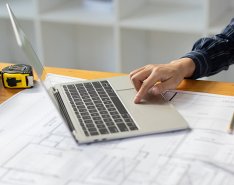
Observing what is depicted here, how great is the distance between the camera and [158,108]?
1.04 metres

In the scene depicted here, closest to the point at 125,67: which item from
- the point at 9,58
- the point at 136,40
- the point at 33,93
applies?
the point at 136,40

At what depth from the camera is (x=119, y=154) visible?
881 mm

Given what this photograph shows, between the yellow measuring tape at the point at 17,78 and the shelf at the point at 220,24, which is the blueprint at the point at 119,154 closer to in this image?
the yellow measuring tape at the point at 17,78

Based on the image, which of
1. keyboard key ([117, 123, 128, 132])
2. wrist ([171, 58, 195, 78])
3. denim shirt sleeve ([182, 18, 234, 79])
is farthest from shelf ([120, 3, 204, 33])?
keyboard key ([117, 123, 128, 132])

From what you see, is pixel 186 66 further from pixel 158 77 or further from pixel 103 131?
pixel 103 131

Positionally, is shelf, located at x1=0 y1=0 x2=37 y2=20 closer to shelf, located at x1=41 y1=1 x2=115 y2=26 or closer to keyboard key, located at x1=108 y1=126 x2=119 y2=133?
shelf, located at x1=41 y1=1 x2=115 y2=26

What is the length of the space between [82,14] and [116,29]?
0.20 meters

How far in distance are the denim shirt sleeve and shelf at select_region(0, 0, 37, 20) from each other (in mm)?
1277

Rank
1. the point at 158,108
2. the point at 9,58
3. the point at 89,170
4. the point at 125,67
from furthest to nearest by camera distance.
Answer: the point at 9,58, the point at 125,67, the point at 158,108, the point at 89,170

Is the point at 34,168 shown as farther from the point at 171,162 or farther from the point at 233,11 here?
the point at 233,11

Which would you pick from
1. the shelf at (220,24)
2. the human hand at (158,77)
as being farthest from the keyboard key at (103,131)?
the shelf at (220,24)

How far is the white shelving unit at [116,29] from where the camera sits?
2.13 meters

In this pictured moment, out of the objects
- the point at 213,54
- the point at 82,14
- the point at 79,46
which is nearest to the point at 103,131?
the point at 213,54

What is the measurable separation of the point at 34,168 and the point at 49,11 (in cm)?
166
